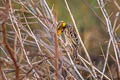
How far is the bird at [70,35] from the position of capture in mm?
1820

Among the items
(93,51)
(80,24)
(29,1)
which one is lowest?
(93,51)

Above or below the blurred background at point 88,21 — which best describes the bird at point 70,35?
above

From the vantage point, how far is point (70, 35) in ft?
6.12

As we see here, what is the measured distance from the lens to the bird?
1820 millimetres

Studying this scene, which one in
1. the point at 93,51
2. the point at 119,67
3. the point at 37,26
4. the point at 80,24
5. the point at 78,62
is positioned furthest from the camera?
the point at 80,24

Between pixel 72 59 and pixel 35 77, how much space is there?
25 centimetres

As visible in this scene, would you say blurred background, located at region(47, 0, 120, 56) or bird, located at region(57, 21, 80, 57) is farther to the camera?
blurred background, located at region(47, 0, 120, 56)

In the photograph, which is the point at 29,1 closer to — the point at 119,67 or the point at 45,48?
the point at 45,48

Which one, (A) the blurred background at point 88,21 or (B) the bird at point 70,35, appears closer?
(B) the bird at point 70,35

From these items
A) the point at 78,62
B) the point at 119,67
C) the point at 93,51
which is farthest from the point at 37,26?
the point at 119,67

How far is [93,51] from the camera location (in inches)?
140

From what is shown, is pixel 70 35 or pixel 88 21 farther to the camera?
pixel 88 21

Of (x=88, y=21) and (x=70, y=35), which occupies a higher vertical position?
(x=70, y=35)

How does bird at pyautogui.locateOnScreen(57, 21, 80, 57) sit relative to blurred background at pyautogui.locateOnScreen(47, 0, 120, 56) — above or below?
above
